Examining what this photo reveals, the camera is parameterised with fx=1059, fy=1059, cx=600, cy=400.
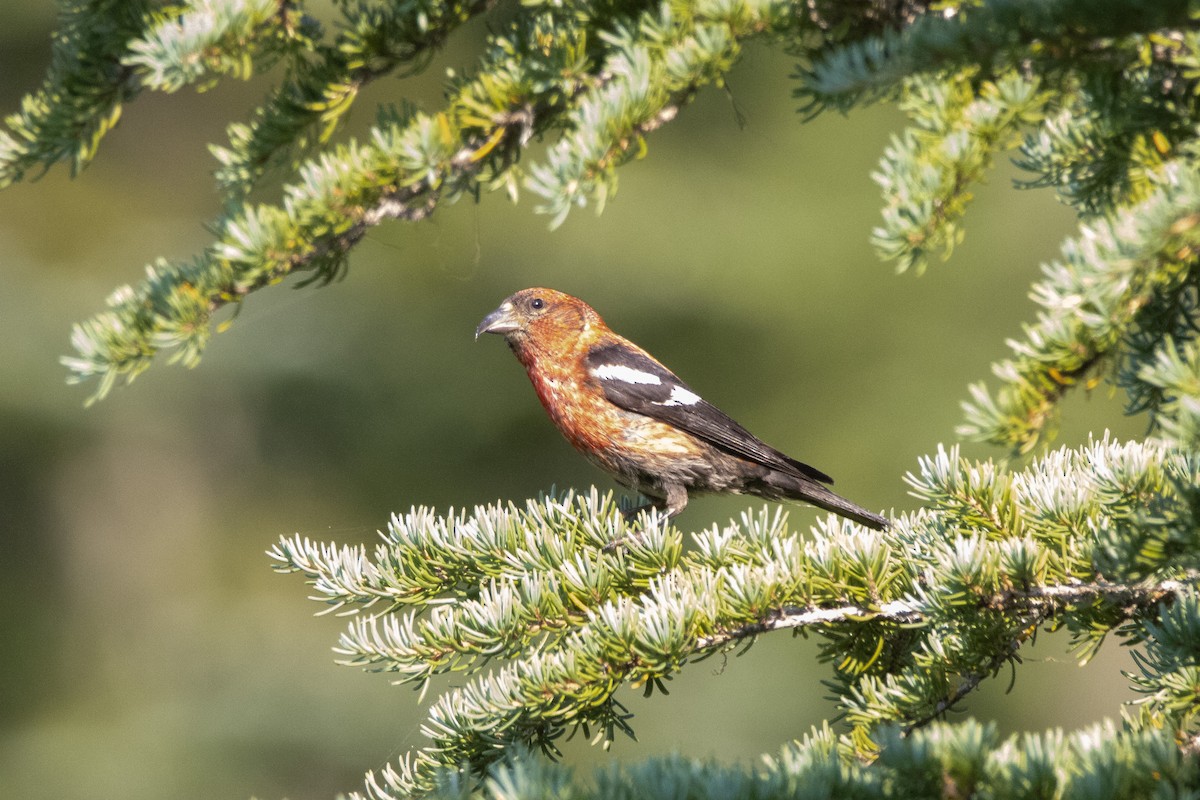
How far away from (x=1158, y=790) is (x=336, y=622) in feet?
33.3

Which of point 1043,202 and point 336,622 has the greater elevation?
point 1043,202

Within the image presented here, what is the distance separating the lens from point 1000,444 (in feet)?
5.48

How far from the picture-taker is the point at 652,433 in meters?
4.94

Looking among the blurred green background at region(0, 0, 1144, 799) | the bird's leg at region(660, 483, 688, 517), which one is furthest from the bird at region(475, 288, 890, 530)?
the blurred green background at region(0, 0, 1144, 799)

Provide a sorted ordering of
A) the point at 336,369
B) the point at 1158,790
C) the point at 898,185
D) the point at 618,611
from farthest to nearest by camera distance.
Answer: the point at 336,369
the point at 618,611
the point at 898,185
the point at 1158,790

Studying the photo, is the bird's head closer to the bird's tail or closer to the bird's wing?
the bird's wing

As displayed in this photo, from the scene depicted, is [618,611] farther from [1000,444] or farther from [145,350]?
[145,350]

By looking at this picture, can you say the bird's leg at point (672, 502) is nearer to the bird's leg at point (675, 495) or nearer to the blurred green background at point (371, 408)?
the bird's leg at point (675, 495)

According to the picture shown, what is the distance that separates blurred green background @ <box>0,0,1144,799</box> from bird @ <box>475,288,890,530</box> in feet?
16.7

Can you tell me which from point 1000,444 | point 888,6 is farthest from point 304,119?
point 1000,444

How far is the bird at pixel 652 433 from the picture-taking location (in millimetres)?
4914

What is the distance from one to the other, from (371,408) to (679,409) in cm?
635

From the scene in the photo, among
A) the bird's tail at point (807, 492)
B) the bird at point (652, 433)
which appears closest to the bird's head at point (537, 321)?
the bird at point (652, 433)

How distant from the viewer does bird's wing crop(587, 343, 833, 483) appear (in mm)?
4980
